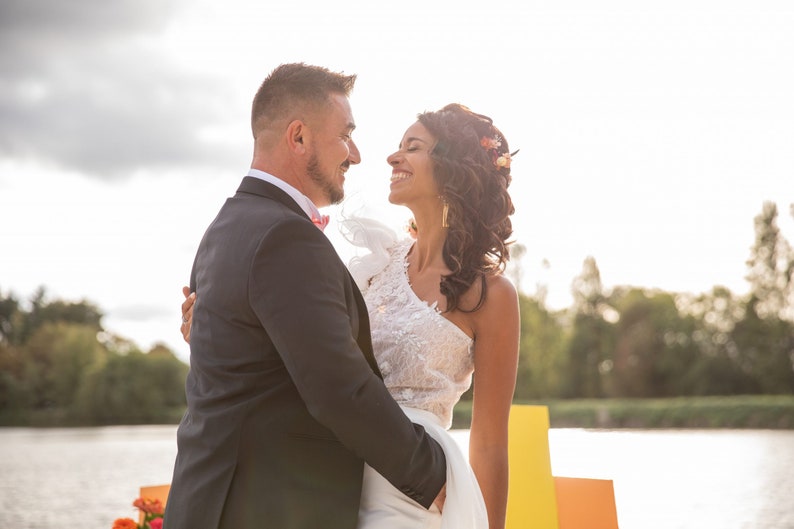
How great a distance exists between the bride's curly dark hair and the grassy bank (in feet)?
151

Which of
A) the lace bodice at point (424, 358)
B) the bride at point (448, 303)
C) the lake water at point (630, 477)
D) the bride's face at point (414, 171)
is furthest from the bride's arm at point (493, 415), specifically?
the lake water at point (630, 477)

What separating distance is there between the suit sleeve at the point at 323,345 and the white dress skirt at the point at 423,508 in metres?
0.36

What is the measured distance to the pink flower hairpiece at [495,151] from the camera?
3623mm

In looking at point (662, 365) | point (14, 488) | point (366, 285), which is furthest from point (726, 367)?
point (366, 285)

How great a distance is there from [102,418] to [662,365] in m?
44.9

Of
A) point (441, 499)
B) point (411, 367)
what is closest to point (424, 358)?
point (411, 367)

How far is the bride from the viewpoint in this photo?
8.75 ft

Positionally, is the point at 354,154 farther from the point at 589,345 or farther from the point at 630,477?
the point at 589,345

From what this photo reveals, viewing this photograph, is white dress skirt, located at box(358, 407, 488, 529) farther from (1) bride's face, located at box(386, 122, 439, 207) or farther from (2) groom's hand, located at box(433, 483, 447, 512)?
(1) bride's face, located at box(386, 122, 439, 207)

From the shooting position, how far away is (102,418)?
7312 centimetres

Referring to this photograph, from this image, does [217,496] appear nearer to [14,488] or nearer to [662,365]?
[14,488]

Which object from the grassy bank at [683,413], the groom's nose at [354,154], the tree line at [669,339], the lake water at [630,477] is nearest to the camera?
the groom's nose at [354,154]

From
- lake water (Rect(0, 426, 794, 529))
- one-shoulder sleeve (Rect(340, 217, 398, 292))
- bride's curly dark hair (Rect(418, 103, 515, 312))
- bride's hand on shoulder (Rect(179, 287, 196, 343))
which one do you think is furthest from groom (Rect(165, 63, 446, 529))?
lake water (Rect(0, 426, 794, 529))

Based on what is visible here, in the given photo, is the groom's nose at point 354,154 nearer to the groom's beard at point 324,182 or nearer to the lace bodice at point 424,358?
the groom's beard at point 324,182
